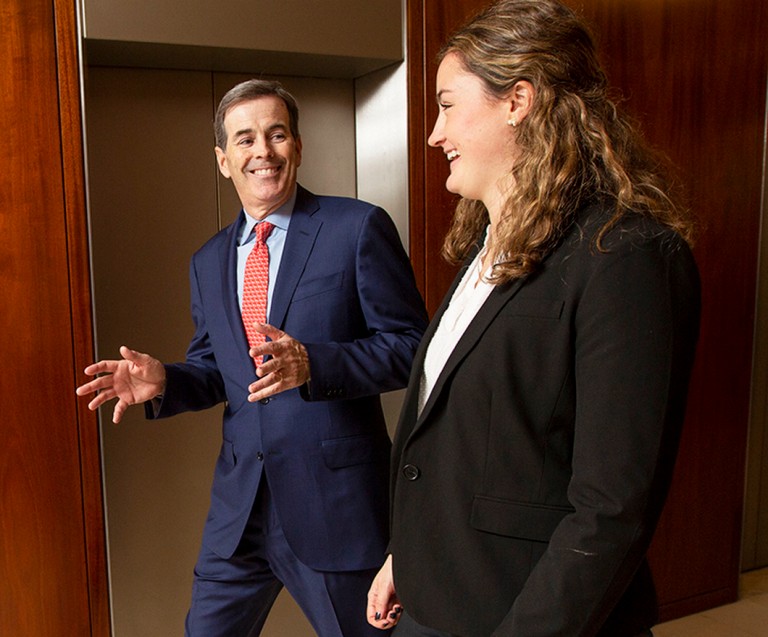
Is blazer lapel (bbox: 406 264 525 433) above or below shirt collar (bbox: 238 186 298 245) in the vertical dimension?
below

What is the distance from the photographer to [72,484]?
252cm

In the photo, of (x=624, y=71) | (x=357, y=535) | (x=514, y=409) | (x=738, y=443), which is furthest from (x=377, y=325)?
(x=738, y=443)

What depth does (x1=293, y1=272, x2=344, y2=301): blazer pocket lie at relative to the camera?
208cm

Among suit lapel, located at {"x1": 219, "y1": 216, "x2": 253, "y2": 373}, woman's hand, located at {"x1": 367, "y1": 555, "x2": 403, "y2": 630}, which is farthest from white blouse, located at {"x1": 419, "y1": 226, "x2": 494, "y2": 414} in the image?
suit lapel, located at {"x1": 219, "y1": 216, "x2": 253, "y2": 373}

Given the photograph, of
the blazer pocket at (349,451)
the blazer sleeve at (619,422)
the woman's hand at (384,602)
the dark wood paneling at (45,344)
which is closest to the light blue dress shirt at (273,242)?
the blazer pocket at (349,451)

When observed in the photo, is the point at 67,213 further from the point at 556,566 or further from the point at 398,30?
the point at 556,566

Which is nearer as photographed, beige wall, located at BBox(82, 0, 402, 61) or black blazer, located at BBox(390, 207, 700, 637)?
black blazer, located at BBox(390, 207, 700, 637)

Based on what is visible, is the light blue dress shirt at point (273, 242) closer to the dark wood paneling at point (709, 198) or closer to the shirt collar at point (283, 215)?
the shirt collar at point (283, 215)

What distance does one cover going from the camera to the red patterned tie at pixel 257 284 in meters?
2.14

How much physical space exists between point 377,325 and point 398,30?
120 centimetres

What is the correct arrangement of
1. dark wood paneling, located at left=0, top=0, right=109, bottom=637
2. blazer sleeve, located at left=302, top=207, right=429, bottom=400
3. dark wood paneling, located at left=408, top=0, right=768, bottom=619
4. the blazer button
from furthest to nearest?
1. dark wood paneling, located at left=408, top=0, right=768, bottom=619
2. dark wood paneling, located at left=0, top=0, right=109, bottom=637
3. blazer sleeve, located at left=302, top=207, right=429, bottom=400
4. the blazer button

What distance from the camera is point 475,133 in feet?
4.42

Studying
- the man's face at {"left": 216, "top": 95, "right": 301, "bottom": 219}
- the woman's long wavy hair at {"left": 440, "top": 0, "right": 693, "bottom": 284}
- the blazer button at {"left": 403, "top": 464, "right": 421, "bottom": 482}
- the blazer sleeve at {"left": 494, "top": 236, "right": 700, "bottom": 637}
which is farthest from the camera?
the man's face at {"left": 216, "top": 95, "right": 301, "bottom": 219}

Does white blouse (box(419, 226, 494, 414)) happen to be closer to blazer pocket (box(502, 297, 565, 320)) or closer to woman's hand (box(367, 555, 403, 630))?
blazer pocket (box(502, 297, 565, 320))
